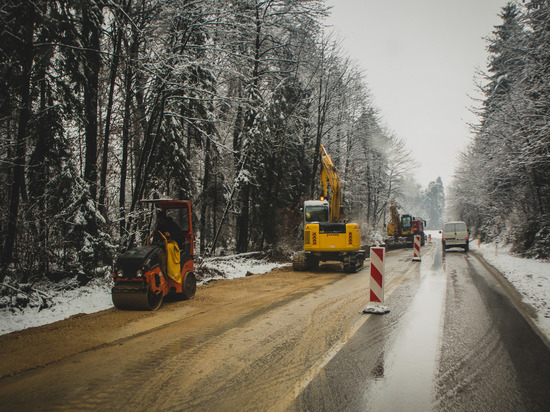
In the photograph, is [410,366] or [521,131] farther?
[521,131]

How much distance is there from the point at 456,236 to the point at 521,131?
1314 centimetres

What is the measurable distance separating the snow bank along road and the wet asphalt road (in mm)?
17

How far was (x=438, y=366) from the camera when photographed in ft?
14.2

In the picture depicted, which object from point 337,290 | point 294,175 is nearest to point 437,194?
point 294,175

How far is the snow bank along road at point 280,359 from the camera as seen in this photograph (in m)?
3.44

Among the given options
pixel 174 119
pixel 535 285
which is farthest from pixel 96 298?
pixel 535 285

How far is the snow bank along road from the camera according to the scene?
3.44m

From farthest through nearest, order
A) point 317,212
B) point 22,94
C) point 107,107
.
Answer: point 317,212 → point 107,107 → point 22,94

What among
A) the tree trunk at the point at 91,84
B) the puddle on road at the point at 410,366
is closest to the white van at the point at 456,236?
the puddle on road at the point at 410,366

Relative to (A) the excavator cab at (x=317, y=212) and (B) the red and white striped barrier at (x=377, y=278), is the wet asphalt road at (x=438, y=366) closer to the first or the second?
(B) the red and white striped barrier at (x=377, y=278)

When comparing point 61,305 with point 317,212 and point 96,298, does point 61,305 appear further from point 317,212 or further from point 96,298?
point 317,212

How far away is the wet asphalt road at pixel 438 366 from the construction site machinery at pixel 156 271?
13.5ft

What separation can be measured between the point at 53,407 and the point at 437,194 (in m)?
159

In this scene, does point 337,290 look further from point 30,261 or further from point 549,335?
point 30,261
